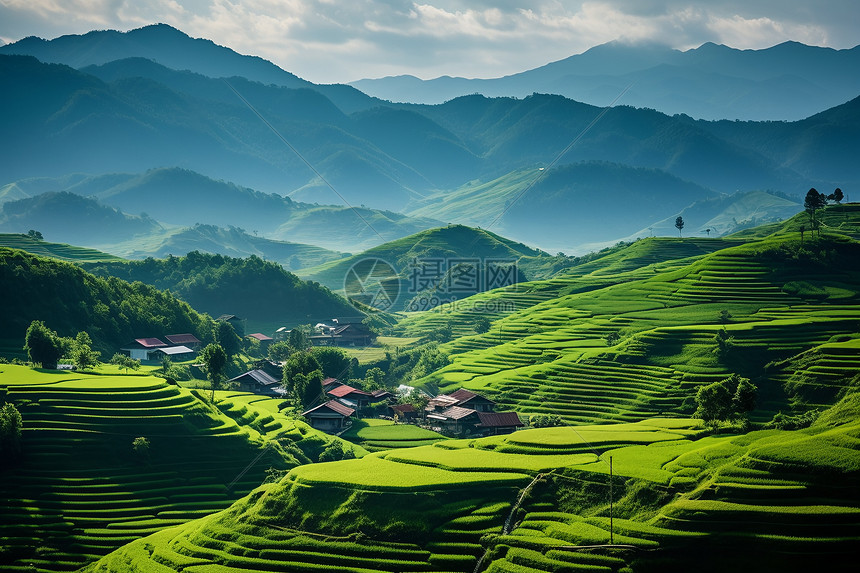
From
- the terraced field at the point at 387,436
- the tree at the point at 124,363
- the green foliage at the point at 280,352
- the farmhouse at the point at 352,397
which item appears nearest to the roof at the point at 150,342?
the tree at the point at 124,363

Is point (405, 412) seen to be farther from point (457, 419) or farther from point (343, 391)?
point (457, 419)

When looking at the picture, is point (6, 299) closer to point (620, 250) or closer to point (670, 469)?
point (670, 469)

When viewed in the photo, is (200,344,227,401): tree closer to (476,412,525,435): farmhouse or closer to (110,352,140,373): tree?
(110,352,140,373): tree

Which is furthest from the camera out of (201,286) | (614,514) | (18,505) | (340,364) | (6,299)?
(201,286)

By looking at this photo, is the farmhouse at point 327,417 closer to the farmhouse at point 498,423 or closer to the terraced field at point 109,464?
the terraced field at point 109,464

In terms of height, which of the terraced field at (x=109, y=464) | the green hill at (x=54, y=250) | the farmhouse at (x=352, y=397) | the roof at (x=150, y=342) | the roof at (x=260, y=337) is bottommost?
the terraced field at (x=109, y=464)

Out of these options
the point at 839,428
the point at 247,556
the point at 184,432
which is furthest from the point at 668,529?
the point at 184,432
